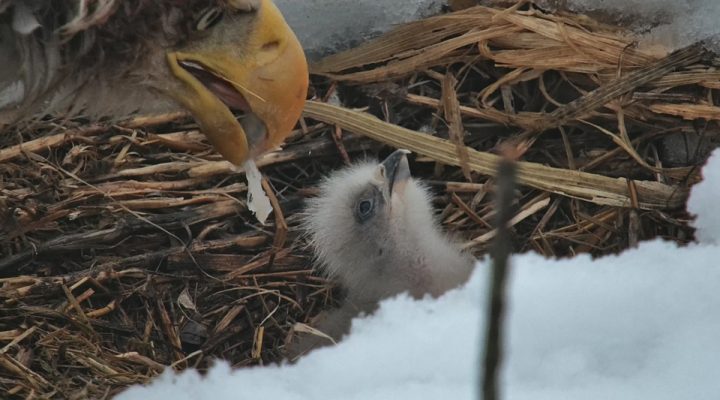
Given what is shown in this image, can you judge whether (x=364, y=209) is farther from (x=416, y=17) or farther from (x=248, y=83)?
(x=248, y=83)

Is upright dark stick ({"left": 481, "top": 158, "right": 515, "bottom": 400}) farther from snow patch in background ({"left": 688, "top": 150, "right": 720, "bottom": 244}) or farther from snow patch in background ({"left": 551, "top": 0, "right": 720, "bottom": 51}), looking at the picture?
snow patch in background ({"left": 551, "top": 0, "right": 720, "bottom": 51})

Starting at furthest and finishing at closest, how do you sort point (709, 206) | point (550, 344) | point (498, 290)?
point (709, 206) < point (550, 344) < point (498, 290)

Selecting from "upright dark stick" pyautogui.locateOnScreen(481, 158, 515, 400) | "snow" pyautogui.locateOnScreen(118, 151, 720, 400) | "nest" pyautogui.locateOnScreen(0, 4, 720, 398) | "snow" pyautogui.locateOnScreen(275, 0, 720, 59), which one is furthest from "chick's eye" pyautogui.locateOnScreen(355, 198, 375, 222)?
"upright dark stick" pyautogui.locateOnScreen(481, 158, 515, 400)

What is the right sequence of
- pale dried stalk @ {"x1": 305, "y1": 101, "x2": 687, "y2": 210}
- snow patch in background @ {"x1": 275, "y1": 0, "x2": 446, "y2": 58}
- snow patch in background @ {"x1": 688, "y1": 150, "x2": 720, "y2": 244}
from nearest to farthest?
1. snow patch in background @ {"x1": 688, "y1": 150, "x2": 720, "y2": 244}
2. pale dried stalk @ {"x1": 305, "y1": 101, "x2": 687, "y2": 210}
3. snow patch in background @ {"x1": 275, "y1": 0, "x2": 446, "y2": 58}

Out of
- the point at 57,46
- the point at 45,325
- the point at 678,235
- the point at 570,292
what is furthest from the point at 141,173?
the point at 570,292

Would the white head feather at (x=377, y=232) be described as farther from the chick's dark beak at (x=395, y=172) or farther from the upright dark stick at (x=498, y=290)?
the upright dark stick at (x=498, y=290)

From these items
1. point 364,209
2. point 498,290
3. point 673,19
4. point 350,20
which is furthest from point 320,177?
point 498,290

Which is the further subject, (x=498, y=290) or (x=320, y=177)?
(x=320, y=177)
